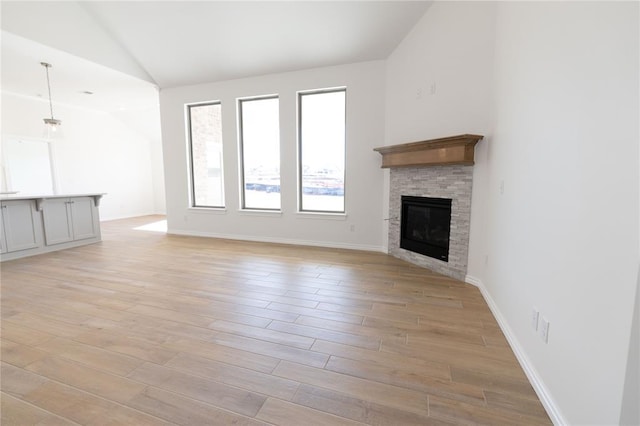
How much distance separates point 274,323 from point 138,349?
39.4 inches

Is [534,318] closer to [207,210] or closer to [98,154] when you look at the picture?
[207,210]

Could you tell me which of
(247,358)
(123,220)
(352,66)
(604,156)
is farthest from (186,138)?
(604,156)

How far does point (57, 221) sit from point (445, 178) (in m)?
6.31

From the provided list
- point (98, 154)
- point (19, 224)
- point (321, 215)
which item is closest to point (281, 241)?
point (321, 215)

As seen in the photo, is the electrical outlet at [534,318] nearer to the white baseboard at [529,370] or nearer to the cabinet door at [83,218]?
the white baseboard at [529,370]

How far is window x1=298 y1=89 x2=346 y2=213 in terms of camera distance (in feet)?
16.5

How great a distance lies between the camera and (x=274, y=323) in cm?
241

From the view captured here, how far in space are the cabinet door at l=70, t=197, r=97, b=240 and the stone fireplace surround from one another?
5538 mm

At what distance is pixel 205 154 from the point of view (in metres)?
6.38

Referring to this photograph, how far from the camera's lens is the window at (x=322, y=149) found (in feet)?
16.5

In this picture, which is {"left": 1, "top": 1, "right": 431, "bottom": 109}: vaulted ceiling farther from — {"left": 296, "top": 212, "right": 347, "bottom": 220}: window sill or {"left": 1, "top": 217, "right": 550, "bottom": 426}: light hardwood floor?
{"left": 1, "top": 217, "right": 550, "bottom": 426}: light hardwood floor

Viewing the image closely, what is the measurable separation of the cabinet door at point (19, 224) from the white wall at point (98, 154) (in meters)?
3.37

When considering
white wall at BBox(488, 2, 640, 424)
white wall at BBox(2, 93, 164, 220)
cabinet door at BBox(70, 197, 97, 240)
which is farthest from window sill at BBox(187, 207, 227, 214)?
white wall at BBox(488, 2, 640, 424)

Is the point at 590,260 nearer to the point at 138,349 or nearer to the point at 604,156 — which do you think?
the point at 604,156
